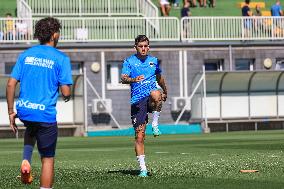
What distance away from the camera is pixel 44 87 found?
12266 millimetres

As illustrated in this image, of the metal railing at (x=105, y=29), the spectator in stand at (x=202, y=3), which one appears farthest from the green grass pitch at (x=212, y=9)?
the metal railing at (x=105, y=29)

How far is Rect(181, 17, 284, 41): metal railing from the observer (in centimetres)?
5069

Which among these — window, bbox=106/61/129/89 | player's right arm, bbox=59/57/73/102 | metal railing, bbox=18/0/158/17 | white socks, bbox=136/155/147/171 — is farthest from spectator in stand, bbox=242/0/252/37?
player's right arm, bbox=59/57/73/102

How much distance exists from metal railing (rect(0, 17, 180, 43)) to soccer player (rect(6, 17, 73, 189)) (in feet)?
118

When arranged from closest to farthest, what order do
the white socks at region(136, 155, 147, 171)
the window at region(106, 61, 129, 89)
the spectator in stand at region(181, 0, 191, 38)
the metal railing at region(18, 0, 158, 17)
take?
1. the white socks at region(136, 155, 147, 171)
2. the window at region(106, 61, 129, 89)
3. the spectator in stand at region(181, 0, 191, 38)
4. the metal railing at region(18, 0, 158, 17)

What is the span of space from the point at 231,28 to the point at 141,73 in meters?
34.1

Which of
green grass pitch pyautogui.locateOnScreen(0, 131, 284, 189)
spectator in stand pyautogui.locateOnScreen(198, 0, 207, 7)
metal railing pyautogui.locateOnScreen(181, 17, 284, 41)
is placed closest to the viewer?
green grass pitch pyautogui.locateOnScreen(0, 131, 284, 189)

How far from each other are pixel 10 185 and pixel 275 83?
33414 millimetres

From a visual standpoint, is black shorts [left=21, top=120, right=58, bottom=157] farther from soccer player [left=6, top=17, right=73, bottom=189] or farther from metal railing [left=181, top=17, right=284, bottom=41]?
metal railing [left=181, top=17, right=284, bottom=41]

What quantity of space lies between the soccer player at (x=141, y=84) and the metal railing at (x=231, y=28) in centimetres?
3280

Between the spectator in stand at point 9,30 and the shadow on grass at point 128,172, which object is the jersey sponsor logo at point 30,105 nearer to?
the shadow on grass at point 128,172

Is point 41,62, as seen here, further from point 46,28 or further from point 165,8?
point 165,8

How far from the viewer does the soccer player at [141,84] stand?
17219 millimetres

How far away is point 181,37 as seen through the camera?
50375mm
